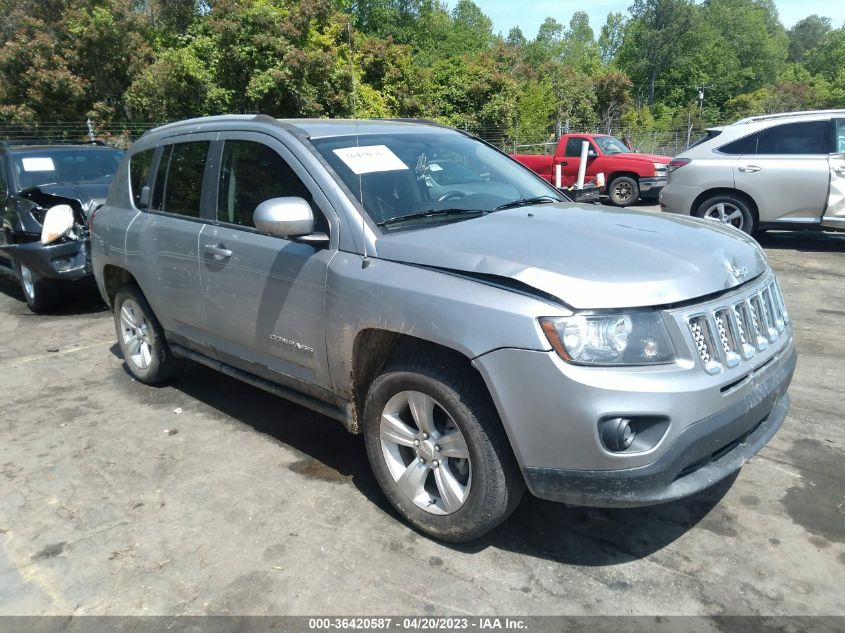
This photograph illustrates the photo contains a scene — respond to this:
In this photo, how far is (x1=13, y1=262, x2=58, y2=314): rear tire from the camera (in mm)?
7316

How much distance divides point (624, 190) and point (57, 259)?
11935 mm

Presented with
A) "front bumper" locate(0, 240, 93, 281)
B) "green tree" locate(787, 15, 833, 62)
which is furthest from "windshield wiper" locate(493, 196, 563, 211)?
"green tree" locate(787, 15, 833, 62)

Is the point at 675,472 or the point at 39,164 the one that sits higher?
the point at 39,164

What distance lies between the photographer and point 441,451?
2.89m

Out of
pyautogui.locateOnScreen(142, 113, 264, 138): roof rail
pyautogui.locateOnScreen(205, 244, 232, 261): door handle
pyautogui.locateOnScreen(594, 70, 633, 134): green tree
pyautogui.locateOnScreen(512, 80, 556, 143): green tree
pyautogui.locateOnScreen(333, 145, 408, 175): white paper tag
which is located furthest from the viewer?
pyautogui.locateOnScreen(594, 70, 633, 134): green tree

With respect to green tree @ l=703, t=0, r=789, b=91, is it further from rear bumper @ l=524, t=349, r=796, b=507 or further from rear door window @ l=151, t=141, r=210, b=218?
rear bumper @ l=524, t=349, r=796, b=507

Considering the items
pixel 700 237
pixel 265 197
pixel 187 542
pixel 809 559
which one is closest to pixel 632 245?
pixel 700 237

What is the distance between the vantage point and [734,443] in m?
2.74

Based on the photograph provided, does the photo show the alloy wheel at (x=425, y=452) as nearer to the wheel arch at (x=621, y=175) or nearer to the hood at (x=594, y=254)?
the hood at (x=594, y=254)

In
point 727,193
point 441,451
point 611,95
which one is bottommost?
point 441,451

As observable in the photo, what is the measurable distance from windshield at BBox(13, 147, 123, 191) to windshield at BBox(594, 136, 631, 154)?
1092 cm

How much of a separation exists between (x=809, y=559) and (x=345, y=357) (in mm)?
2181

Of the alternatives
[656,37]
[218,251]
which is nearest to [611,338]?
[218,251]

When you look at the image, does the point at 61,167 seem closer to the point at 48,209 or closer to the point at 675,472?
the point at 48,209
